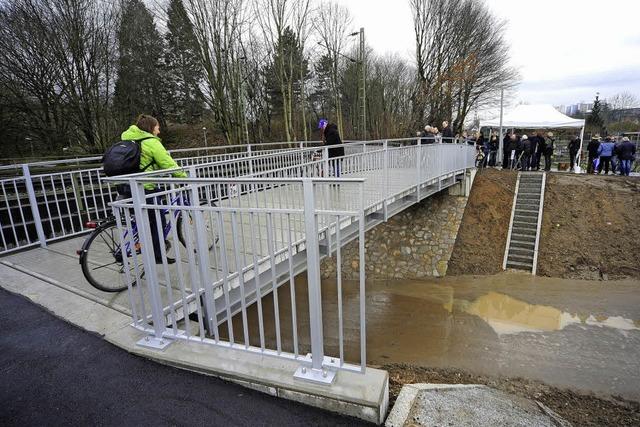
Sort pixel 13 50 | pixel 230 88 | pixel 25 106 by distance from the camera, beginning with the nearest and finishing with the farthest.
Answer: pixel 13 50 < pixel 25 106 < pixel 230 88

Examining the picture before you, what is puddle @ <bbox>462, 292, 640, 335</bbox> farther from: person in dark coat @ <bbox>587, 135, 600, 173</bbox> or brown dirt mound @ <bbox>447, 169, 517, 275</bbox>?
person in dark coat @ <bbox>587, 135, 600, 173</bbox>

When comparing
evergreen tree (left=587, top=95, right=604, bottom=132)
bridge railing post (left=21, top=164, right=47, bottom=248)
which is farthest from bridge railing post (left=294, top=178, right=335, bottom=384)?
evergreen tree (left=587, top=95, right=604, bottom=132)

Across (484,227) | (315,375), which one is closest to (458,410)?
(315,375)

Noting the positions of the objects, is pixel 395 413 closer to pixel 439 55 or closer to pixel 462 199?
pixel 462 199

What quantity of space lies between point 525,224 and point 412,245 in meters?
4.49

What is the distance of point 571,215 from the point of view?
12.9 meters

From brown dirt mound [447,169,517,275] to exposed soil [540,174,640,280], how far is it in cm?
132

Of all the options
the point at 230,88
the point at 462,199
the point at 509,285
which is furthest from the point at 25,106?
the point at 509,285

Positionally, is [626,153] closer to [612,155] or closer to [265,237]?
[612,155]

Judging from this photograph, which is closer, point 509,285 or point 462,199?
point 509,285

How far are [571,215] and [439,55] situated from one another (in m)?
16.1

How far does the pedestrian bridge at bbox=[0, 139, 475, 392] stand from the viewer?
101 inches

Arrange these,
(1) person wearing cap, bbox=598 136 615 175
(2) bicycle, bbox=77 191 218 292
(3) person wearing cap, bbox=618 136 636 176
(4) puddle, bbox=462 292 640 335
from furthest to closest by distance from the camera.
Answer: (1) person wearing cap, bbox=598 136 615 175 < (3) person wearing cap, bbox=618 136 636 176 < (4) puddle, bbox=462 292 640 335 < (2) bicycle, bbox=77 191 218 292

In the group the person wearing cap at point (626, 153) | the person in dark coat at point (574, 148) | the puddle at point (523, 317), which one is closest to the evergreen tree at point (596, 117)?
the person in dark coat at point (574, 148)
